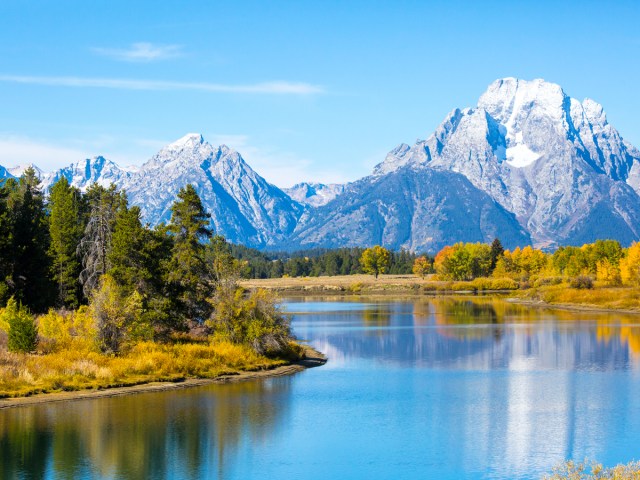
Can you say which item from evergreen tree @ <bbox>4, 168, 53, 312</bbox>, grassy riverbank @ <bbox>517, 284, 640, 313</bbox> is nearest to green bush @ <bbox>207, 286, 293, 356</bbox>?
evergreen tree @ <bbox>4, 168, 53, 312</bbox>

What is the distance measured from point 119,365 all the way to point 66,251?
1325 inches

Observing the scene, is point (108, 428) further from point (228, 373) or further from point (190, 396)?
point (228, 373)

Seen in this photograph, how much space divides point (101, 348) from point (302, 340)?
31.7m

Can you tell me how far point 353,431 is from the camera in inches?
1564

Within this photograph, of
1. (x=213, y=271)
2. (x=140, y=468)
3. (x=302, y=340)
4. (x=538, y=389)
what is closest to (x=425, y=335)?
(x=302, y=340)

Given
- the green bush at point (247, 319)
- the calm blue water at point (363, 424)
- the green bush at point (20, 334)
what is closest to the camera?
the calm blue water at point (363, 424)

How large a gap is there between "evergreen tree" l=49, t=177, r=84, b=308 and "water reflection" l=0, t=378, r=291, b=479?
121ft

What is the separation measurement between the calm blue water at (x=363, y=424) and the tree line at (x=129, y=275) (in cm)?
750

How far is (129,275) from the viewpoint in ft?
205

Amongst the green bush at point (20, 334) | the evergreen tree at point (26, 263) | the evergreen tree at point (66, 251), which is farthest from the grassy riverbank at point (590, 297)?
the green bush at point (20, 334)

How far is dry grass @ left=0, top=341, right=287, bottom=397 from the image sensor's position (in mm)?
47875

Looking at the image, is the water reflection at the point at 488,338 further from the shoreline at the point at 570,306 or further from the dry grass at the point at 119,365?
the dry grass at the point at 119,365

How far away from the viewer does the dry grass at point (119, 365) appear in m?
47.9

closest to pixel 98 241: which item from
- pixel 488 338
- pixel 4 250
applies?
pixel 4 250
